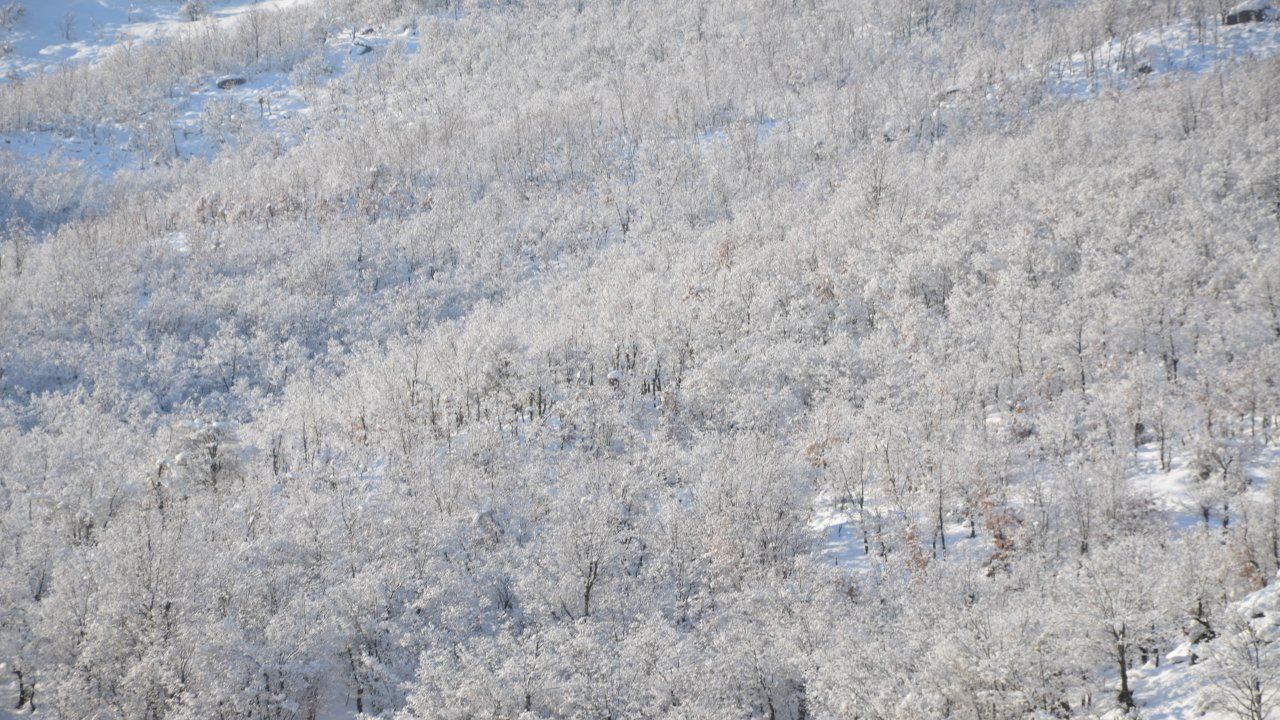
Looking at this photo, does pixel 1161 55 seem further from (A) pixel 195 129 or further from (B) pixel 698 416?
(A) pixel 195 129

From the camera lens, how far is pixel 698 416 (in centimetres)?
6119

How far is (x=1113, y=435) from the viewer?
44219mm

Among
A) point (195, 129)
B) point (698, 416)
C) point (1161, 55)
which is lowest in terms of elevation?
point (698, 416)

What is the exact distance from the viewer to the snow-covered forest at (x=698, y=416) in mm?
33281

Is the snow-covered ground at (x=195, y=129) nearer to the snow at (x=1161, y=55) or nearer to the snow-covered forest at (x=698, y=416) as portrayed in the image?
the snow-covered forest at (x=698, y=416)

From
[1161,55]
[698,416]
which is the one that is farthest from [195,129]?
[1161,55]

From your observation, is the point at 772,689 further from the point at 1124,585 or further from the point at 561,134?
the point at 561,134

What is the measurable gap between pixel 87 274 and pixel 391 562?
80.4m

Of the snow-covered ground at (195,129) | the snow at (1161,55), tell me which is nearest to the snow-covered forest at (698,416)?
the snow at (1161,55)

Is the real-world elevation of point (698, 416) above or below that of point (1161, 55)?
below

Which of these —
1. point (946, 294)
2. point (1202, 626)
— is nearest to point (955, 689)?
point (1202, 626)

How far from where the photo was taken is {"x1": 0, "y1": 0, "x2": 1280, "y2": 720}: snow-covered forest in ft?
109

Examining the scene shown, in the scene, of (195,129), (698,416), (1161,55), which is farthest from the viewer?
(195,129)

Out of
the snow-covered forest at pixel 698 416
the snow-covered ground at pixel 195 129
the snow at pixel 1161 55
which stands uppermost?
the snow-covered ground at pixel 195 129
